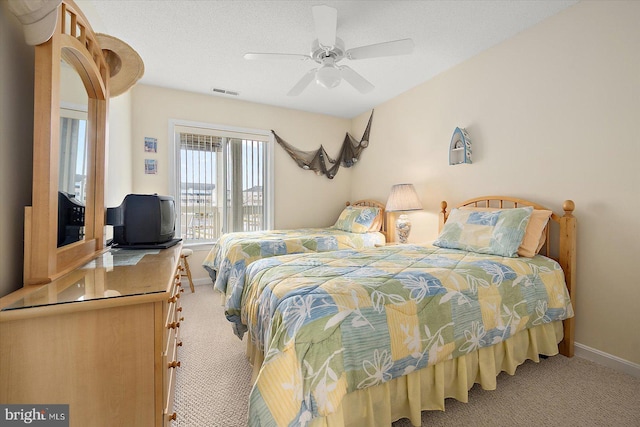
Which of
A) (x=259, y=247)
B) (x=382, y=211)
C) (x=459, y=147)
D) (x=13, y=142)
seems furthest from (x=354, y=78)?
(x=13, y=142)

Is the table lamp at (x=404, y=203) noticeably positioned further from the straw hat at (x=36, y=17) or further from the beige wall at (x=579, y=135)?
the straw hat at (x=36, y=17)

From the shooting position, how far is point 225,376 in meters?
1.84

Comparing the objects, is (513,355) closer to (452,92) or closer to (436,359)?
(436,359)

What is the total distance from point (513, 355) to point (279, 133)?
3876 millimetres

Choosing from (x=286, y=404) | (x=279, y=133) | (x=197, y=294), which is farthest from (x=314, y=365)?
(x=279, y=133)

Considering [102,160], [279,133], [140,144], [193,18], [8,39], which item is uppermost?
[193,18]

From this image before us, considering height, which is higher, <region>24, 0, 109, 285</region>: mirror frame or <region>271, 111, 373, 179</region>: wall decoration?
<region>271, 111, 373, 179</region>: wall decoration

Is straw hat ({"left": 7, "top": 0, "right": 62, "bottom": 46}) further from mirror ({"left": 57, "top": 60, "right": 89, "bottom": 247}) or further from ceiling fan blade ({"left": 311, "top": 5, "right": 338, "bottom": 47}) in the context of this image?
ceiling fan blade ({"left": 311, "top": 5, "right": 338, "bottom": 47})

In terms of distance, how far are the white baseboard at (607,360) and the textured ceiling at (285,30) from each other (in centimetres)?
258

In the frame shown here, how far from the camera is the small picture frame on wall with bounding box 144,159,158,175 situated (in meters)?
3.56

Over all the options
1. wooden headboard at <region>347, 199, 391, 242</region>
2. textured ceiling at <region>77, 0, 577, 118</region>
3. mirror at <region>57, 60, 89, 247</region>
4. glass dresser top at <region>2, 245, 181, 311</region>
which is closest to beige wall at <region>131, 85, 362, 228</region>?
textured ceiling at <region>77, 0, 577, 118</region>

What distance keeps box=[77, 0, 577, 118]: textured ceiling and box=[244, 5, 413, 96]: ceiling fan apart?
287 millimetres

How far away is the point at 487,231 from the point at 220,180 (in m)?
3.42

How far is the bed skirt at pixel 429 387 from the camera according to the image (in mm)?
1228
